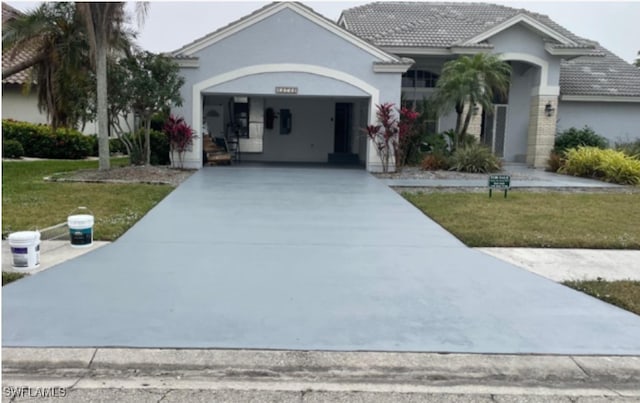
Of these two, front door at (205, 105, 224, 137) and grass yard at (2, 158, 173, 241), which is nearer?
grass yard at (2, 158, 173, 241)

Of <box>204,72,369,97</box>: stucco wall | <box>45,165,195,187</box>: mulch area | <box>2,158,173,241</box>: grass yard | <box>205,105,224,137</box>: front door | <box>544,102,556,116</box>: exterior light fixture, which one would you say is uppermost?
<box>204,72,369,97</box>: stucco wall

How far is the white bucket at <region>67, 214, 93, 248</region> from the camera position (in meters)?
6.96

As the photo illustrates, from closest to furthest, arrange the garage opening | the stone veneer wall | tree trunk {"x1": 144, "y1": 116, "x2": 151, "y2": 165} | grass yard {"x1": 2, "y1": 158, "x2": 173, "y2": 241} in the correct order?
grass yard {"x1": 2, "y1": 158, "x2": 173, "y2": 241}
tree trunk {"x1": 144, "y1": 116, "x2": 151, "y2": 165}
the stone veneer wall
the garage opening

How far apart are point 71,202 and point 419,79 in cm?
1423

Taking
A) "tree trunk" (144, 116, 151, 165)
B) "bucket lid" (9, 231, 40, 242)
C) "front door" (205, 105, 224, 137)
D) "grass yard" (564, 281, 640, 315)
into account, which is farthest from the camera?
"front door" (205, 105, 224, 137)

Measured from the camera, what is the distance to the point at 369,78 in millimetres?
16922

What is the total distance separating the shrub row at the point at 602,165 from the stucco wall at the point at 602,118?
3018 millimetres

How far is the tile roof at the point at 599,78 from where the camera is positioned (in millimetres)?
21094

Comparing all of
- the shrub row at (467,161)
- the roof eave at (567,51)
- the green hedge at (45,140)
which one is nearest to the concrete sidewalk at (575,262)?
the shrub row at (467,161)

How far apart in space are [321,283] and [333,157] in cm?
1666

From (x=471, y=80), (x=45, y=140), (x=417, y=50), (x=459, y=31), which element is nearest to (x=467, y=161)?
(x=471, y=80)

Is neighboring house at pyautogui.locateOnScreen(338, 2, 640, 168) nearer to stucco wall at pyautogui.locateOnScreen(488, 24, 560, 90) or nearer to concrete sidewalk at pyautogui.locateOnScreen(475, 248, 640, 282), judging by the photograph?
stucco wall at pyautogui.locateOnScreen(488, 24, 560, 90)

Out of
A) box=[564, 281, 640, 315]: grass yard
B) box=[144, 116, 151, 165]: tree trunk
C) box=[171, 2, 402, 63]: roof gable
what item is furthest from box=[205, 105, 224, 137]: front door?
box=[564, 281, 640, 315]: grass yard

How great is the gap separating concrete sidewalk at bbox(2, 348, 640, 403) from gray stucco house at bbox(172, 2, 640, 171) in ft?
44.5
